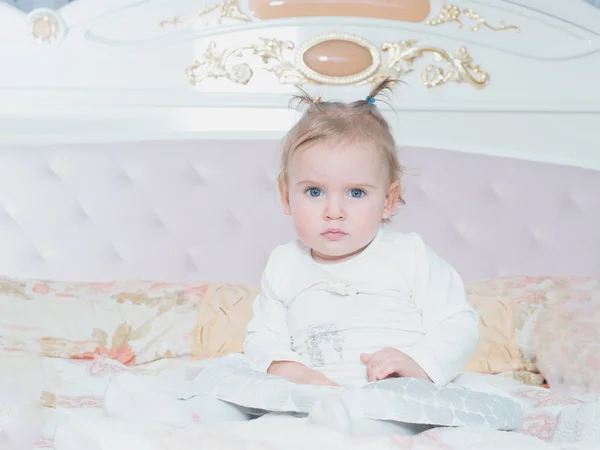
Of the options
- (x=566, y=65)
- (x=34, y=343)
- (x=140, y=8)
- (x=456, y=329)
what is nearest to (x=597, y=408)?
(x=456, y=329)

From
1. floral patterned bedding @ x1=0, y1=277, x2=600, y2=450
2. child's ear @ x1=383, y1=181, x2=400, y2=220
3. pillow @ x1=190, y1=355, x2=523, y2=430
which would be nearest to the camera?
pillow @ x1=190, y1=355, x2=523, y2=430

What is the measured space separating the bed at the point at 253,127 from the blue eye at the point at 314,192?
1.12 m

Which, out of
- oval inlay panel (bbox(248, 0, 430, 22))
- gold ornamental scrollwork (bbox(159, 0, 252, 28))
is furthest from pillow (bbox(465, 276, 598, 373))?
gold ornamental scrollwork (bbox(159, 0, 252, 28))

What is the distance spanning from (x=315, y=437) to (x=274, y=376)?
1.16ft

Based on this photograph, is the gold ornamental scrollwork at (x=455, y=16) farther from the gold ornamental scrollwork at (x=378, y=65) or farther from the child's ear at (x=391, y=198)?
the child's ear at (x=391, y=198)

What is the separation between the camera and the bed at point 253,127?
287 centimetres

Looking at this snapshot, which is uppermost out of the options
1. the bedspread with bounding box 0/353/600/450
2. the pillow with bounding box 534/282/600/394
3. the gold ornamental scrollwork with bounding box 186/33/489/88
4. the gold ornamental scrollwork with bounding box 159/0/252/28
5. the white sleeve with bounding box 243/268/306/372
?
the gold ornamental scrollwork with bounding box 159/0/252/28

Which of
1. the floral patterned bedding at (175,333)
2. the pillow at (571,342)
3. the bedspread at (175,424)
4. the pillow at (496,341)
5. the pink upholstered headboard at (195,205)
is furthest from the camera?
the pink upholstered headboard at (195,205)

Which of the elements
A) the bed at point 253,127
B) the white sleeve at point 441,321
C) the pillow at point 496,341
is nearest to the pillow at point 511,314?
the pillow at point 496,341

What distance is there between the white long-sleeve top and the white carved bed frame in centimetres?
115

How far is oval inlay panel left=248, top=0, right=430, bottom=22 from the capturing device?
2.94m

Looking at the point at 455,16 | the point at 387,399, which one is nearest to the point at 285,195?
the point at 387,399

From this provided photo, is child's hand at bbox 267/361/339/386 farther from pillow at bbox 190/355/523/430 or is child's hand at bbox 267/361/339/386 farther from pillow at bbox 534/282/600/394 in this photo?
pillow at bbox 534/282/600/394

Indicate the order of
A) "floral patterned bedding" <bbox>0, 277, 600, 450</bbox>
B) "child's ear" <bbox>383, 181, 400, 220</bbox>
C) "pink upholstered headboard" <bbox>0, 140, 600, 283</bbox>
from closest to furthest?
"child's ear" <bbox>383, 181, 400, 220</bbox>, "floral patterned bedding" <bbox>0, 277, 600, 450</bbox>, "pink upholstered headboard" <bbox>0, 140, 600, 283</bbox>
